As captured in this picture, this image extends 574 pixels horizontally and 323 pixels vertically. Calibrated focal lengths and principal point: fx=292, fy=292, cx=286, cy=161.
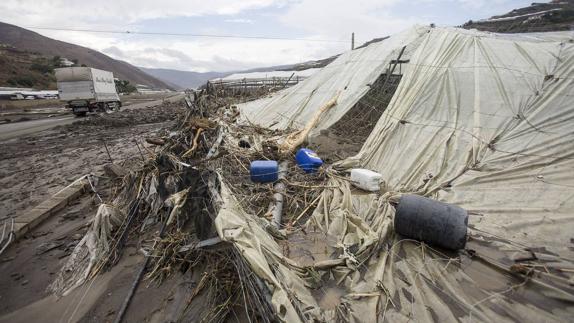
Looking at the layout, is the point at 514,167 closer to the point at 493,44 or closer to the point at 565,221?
the point at 565,221

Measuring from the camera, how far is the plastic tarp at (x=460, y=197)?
8.50ft

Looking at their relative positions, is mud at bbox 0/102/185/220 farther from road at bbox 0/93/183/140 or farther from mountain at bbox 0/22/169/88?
mountain at bbox 0/22/169/88

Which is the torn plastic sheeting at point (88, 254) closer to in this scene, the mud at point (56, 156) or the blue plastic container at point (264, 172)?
the blue plastic container at point (264, 172)

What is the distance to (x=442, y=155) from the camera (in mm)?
5066

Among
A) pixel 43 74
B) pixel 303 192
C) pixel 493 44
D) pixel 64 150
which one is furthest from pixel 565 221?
pixel 43 74

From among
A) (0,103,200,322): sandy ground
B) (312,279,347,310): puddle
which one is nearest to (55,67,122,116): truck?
(0,103,200,322): sandy ground

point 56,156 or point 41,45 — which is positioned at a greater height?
point 41,45

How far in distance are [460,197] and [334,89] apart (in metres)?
5.03

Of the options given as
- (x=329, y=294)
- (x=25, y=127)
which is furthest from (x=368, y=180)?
(x=25, y=127)

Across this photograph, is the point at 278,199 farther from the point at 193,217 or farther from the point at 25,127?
the point at 25,127

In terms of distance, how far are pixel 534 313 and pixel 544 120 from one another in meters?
4.17

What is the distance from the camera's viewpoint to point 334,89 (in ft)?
27.6

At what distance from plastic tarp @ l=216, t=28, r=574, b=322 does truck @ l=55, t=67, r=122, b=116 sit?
17202mm

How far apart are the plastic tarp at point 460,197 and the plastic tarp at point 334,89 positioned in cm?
24
